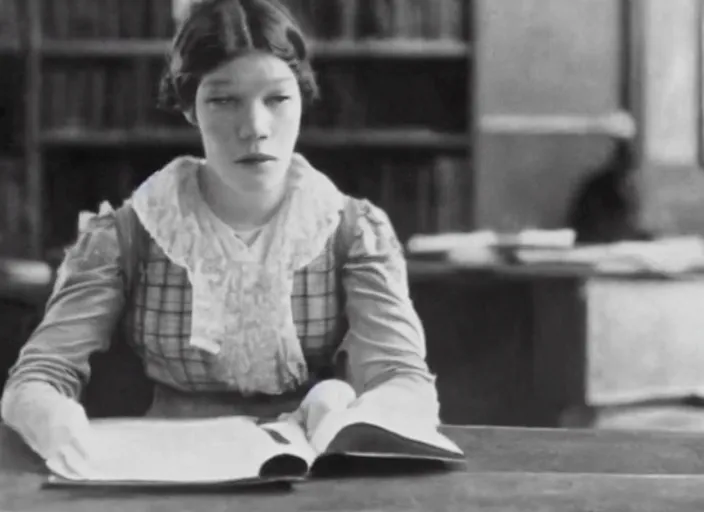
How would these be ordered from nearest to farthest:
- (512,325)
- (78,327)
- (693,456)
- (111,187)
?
(693,456), (78,327), (512,325), (111,187)

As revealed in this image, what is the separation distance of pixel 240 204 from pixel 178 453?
35 centimetres

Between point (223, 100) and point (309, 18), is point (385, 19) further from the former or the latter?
point (223, 100)

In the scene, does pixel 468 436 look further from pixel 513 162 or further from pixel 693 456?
pixel 513 162

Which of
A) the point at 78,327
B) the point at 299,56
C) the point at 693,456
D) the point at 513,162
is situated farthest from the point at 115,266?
the point at 513,162

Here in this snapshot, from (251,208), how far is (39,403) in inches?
12.4

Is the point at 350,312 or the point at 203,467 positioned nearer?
the point at 203,467

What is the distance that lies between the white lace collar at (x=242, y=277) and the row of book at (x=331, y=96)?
4.38 feet

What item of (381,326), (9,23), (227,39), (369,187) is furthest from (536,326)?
(9,23)

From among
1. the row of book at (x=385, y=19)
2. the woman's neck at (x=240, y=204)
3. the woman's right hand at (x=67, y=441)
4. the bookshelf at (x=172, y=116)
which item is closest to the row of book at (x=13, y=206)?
the bookshelf at (x=172, y=116)

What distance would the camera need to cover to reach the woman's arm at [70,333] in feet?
3.25

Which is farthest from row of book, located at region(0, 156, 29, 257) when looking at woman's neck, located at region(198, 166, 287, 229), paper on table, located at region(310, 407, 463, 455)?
paper on table, located at region(310, 407, 463, 455)

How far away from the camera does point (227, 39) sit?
112 cm

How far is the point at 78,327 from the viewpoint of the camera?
1.09 m

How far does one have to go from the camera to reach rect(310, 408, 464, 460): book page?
89 centimetres
